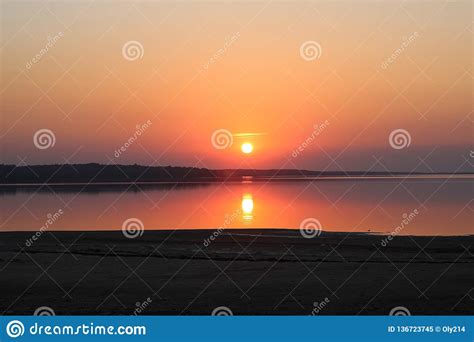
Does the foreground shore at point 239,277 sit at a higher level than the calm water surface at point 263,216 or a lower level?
lower

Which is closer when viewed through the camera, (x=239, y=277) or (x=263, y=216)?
(x=239, y=277)

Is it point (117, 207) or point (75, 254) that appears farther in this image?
point (117, 207)

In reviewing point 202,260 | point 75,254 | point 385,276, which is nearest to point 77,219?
point 75,254

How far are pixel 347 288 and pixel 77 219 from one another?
92.8 ft

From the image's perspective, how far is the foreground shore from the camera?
1203 centimetres

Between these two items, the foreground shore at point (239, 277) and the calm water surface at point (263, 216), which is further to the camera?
the calm water surface at point (263, 216)

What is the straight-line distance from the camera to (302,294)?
13062mm

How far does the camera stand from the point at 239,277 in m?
15.1

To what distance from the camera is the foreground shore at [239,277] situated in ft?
39.5

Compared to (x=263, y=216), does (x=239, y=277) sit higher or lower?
lower

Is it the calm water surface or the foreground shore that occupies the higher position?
the calm water surface

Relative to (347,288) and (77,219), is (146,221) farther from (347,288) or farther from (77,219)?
(347,288)

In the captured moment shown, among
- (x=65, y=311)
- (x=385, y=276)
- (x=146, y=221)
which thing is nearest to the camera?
(x=65, y=311)
